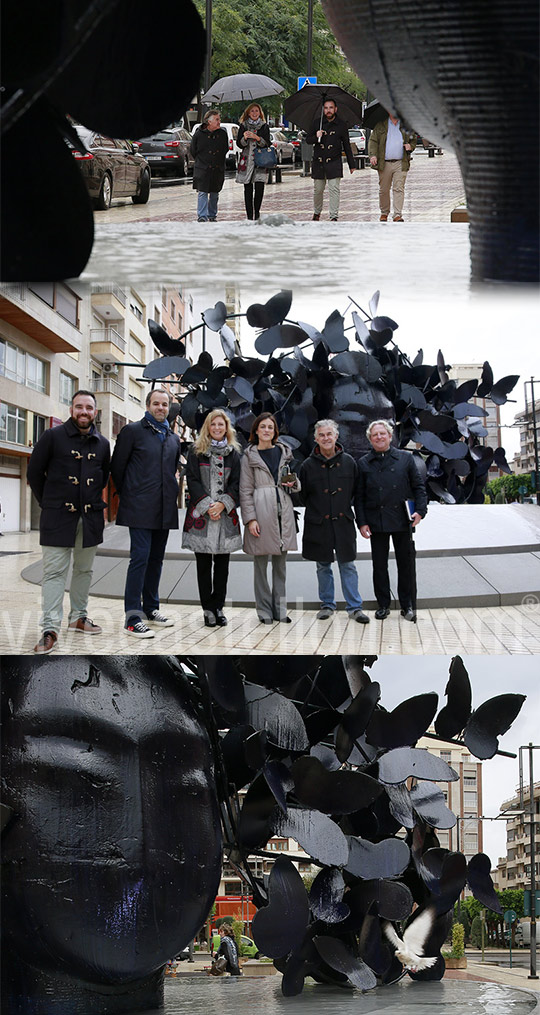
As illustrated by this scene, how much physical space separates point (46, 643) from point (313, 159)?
1192 mm

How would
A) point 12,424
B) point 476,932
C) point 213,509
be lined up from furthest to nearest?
point 476,932 < point 213,509 < point 12,424

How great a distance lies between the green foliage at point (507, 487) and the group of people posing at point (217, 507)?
0.25 m

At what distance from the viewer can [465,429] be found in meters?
2.63

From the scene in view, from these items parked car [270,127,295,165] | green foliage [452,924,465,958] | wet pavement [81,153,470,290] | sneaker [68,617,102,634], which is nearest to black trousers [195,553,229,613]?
sneaker [68,617,102,634]

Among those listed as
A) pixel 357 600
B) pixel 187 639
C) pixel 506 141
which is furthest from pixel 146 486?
pixel 506 141

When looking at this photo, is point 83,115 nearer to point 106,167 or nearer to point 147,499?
point 106,167

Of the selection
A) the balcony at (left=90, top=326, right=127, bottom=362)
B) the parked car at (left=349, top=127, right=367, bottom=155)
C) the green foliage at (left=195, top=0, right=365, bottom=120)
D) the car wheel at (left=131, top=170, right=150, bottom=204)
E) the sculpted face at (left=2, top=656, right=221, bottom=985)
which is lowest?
the sculpted face at (left=2, top=656, right=221, bottom=985)

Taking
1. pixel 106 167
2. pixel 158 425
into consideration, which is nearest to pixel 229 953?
pixel 158 425

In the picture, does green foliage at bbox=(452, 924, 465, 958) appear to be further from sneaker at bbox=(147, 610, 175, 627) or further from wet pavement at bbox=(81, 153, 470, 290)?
wet pavement at bbox=(81, 153, 470, 290)

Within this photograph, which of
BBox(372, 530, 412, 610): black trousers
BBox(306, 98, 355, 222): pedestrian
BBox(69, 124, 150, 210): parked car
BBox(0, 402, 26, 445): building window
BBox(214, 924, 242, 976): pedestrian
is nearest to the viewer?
BBox(69, 124, 150, 210): parked car

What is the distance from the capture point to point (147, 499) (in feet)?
6.68

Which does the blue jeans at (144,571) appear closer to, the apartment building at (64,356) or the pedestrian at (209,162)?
the apartment building at (64,356)

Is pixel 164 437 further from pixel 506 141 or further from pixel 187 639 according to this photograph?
pixel 506 141

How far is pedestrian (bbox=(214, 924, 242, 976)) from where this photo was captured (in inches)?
158
